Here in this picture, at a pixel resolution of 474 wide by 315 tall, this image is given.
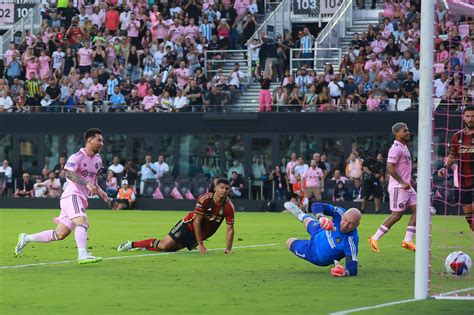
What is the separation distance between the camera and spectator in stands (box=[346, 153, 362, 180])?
36.3 m

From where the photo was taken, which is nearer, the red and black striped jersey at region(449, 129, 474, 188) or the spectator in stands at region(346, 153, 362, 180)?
the red and black striped jersey at region(449, 129, 474, 188)

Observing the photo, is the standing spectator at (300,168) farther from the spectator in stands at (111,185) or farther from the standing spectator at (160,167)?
the spectator in stands at (111,185)

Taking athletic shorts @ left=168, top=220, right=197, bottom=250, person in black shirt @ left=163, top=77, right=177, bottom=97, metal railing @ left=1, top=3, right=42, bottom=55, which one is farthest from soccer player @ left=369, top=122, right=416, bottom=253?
metal railing @ left=1, top=3, right=42, bottom=55

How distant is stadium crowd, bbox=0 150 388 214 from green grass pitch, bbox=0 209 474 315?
13884mm

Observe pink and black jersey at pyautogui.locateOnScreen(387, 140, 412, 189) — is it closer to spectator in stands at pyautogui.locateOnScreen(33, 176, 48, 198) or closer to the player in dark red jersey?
the player in dark red jersey

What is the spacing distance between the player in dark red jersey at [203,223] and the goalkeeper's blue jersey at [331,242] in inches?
113

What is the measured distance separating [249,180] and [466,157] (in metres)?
21.3

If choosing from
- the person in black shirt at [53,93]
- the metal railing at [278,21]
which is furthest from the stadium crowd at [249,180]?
the metal railing at [278,21]

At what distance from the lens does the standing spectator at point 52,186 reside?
40062 millimetres

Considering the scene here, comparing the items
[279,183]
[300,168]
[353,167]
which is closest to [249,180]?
[279,183]

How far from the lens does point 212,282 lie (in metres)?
13.6

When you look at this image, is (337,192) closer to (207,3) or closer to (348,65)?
(348,65)

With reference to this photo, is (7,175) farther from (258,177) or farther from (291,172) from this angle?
(291,172)

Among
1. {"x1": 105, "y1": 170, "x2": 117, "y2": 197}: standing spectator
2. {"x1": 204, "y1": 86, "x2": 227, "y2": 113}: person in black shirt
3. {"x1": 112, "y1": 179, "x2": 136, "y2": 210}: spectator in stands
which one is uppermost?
{"x1": 204, "y1": 86, "x2": 227, "y2": 113}: person in black shirt
